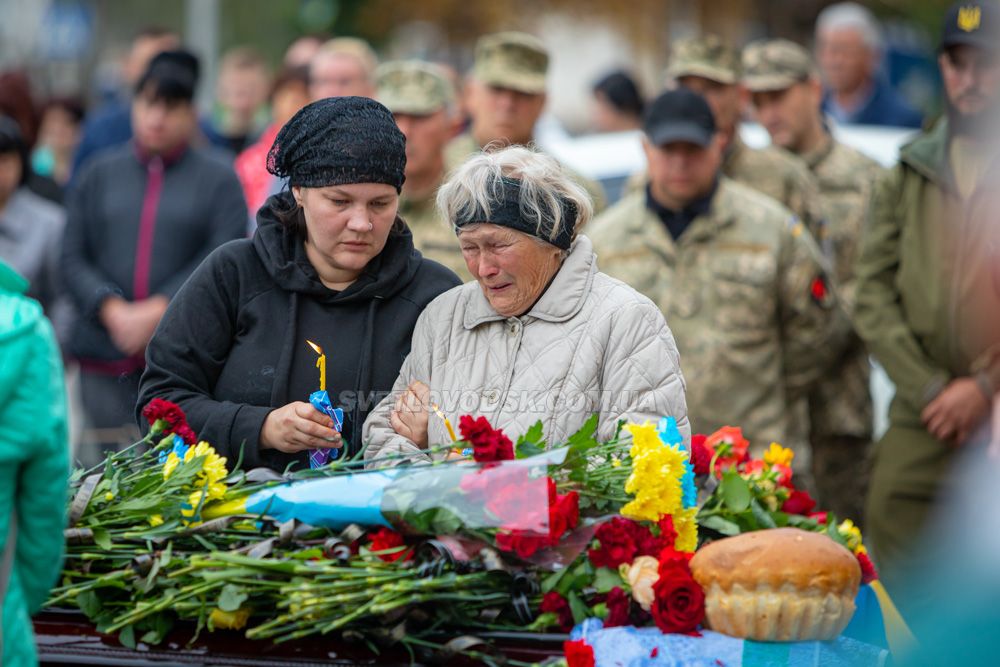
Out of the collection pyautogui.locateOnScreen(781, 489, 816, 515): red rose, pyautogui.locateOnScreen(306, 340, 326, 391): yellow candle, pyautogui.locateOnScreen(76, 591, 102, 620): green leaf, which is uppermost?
pyautogui.locateOnScreen(306, 340, 326, 391): yellow candle

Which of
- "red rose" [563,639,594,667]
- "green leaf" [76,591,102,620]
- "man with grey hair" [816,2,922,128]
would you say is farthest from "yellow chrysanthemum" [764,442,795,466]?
"man with grey hair" [816,2,922,128]

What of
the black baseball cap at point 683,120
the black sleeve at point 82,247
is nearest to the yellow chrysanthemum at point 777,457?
the black baseball cap at point 683,120

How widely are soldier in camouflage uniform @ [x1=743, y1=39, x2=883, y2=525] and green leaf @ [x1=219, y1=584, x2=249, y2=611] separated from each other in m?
4.04

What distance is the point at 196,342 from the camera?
4523 mm

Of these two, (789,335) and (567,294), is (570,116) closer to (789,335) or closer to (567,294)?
Result: (789,335)

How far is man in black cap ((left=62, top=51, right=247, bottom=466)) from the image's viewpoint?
7.77 metres

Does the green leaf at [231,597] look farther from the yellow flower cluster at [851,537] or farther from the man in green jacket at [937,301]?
the man in green jacket at [937,301]

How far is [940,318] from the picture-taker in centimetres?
642

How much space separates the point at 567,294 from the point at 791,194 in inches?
144

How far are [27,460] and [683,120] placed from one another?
4040 millimetres

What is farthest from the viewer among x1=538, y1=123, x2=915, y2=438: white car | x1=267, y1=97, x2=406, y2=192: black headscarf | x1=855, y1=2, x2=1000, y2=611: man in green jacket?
x1=538, y1=123, x2=915, y2=438: white car

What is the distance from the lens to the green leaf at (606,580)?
390cm

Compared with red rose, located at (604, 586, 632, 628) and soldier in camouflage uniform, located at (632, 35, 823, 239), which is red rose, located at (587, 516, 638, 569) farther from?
soldier in camouflage uniform, located at (632, 35, 823, 239)

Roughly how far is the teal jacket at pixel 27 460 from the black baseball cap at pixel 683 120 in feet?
12.5
